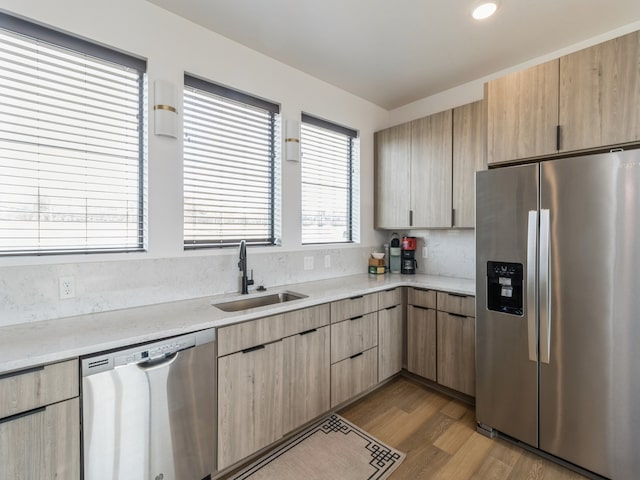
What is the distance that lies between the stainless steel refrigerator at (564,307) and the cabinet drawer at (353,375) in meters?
0.82

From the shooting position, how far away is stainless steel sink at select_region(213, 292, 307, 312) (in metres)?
2.08

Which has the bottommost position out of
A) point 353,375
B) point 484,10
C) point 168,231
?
point 353,375

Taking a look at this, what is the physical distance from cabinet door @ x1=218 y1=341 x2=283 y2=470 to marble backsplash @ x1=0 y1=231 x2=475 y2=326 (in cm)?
64

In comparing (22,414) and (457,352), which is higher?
(22,414)

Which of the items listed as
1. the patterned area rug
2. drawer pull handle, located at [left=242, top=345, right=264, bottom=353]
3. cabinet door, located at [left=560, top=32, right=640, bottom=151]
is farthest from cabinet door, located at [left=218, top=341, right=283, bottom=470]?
cabinet door, located at [left=560, top=32, right=640, bottom=151]

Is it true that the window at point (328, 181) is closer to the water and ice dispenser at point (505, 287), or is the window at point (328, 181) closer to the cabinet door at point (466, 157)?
the cabinet door at point (466, 157)

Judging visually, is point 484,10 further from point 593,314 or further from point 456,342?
point 456,342

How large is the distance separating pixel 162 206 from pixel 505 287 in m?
2.29

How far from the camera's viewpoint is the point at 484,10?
1867 mm

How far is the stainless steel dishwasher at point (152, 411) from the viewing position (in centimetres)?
126

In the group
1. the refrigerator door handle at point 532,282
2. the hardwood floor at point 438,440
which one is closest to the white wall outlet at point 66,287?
the hardwood floor at point 438,440

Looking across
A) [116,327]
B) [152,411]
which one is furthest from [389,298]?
[116,327]

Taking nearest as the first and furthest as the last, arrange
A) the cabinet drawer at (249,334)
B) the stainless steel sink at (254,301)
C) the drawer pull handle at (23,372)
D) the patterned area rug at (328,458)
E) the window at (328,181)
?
the drawer pull handle at (23,372) < the cabinet drawer at (249,334) < the patterned area rug at (328,458) < the stainless steel sink at (254,301) < the window at (328,181)

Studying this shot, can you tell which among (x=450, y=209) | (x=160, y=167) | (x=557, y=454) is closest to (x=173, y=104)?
(x=160, y=167)
